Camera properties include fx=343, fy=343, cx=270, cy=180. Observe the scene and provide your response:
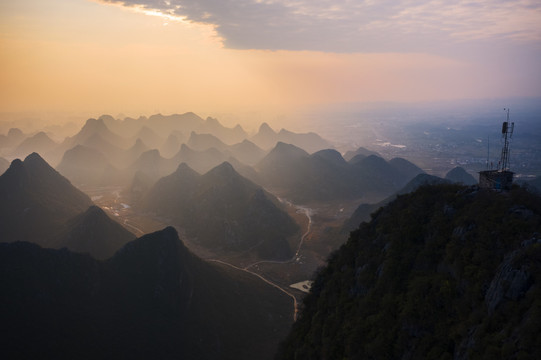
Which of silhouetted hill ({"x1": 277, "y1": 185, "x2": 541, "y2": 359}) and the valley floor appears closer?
silhouetted hill ({"x1": 277, "y1": 185, "x2": 541, "y2": 359})

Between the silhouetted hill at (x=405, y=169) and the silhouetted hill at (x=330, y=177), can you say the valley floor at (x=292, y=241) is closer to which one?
the silhouetted hill at (x=330, y=177)

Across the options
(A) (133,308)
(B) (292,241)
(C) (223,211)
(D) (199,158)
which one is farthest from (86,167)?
(A) (133,308)

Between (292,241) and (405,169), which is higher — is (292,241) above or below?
below

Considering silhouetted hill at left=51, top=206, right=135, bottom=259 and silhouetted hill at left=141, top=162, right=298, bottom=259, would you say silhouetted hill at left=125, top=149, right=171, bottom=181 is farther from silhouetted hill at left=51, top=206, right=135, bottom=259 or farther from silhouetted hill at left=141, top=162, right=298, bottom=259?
silhouetted hill at left=51, top=206, right=135, bottom=259

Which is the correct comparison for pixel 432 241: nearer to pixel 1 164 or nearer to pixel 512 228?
pixel 512 228

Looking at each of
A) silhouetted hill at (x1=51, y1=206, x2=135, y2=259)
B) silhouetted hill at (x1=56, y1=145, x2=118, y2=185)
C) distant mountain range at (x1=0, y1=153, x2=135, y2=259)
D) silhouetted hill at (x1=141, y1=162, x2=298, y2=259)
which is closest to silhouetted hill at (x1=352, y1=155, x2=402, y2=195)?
silhouetted hill at (x1=141, y1=162, x2=298, y2=259)

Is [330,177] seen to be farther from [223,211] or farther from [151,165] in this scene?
[151,165]

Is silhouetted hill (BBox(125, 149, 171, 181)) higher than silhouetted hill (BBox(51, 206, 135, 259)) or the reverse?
higher
